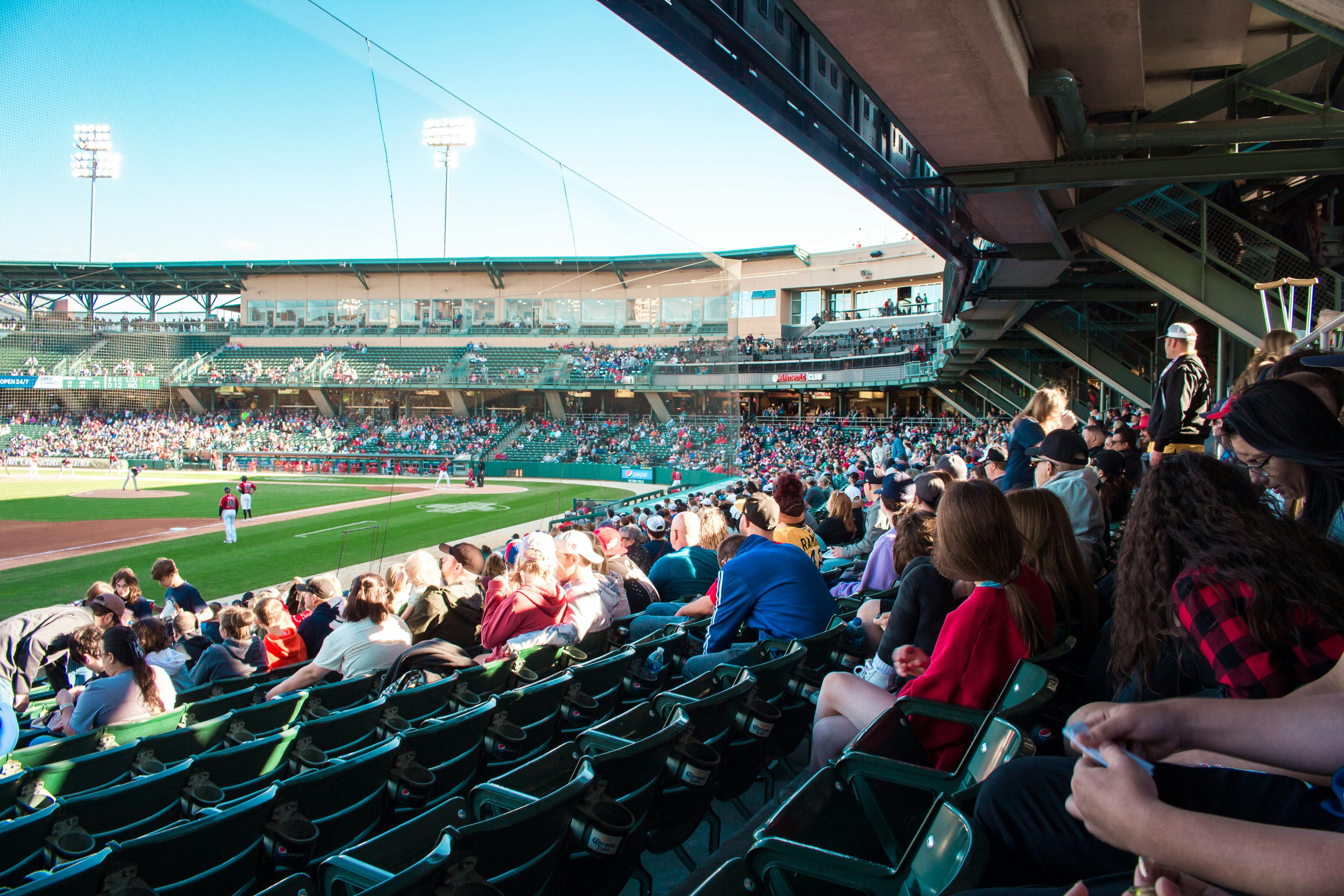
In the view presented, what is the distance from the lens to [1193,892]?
1148 millimetres

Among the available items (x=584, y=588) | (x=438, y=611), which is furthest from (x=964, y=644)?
(x=438, y=611)

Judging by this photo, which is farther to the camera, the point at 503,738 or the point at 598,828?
the point at 503,738

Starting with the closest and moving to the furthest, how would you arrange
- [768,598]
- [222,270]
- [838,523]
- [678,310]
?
[768,598] → [838,523] → [222,270] → [678,310]

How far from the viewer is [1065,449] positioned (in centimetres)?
529

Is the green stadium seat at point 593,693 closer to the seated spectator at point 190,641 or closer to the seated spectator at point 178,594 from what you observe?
the seated spectator at point 190,641


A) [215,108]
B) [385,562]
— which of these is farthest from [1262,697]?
[385,562]

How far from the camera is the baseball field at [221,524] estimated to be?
1151 cm

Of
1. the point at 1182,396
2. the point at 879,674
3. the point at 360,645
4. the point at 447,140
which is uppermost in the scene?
the point at 447,140

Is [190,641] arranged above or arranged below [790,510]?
below

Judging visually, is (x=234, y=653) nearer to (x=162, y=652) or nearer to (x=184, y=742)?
(x=162, y=652)

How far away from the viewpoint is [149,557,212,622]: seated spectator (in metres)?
8.92

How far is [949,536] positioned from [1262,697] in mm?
1117

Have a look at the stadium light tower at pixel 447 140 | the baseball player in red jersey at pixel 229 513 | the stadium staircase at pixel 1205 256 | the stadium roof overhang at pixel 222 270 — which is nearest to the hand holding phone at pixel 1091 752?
the stadium staircase at pixel 1205 256

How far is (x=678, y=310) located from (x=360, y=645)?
1473 cm
